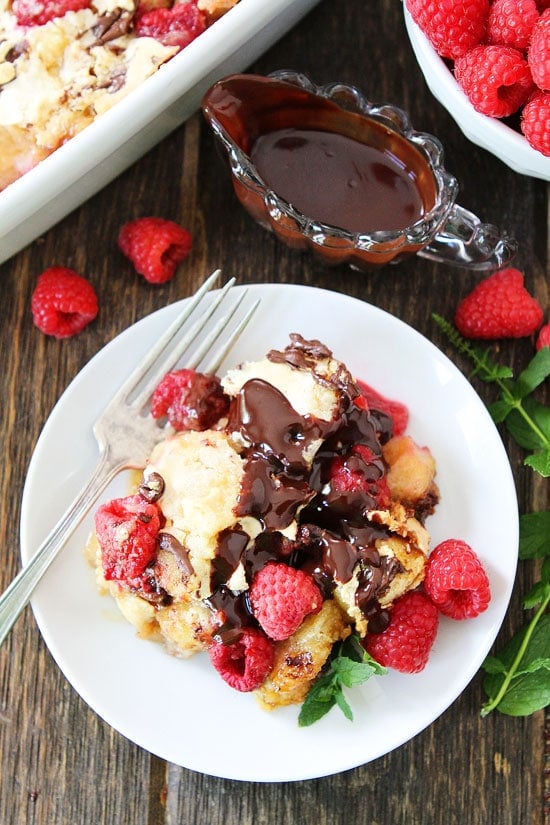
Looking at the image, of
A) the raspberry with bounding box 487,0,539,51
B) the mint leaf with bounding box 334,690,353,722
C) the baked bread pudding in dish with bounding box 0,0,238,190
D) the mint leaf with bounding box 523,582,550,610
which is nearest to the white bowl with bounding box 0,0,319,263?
the baked bread pudding in dish with bounding box 0,0,238,190

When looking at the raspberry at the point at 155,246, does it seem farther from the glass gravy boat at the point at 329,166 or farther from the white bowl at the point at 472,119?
the white bowl at the point at 472,119

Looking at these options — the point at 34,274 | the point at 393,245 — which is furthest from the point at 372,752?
the point at 34,274

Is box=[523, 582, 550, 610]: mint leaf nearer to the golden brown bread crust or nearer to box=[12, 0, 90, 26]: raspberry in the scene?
the golden brown bread crust

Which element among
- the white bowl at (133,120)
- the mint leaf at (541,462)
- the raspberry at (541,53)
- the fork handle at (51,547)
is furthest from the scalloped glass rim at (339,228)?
the fork handle at (51,547)

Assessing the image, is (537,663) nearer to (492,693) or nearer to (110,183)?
(492,693)

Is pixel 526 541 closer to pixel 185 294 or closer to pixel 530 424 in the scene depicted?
pixel 530 424

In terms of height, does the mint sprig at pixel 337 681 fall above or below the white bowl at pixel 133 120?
below
